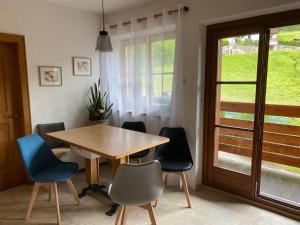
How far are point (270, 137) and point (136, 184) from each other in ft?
6.99

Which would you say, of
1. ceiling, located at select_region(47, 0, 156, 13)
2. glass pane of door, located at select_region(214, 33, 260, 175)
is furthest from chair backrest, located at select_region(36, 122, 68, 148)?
glass pane of door, located at select_region(214, 33, 260, 175)

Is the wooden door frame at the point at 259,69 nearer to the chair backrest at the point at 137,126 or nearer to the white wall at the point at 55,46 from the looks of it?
the chair backrest at the point at 137,126

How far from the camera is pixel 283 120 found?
2832 millimetres

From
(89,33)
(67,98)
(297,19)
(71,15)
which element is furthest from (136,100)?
(297,19)

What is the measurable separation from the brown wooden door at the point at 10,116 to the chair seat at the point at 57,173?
952 mm

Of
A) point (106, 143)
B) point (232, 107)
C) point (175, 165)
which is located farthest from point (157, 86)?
point (106, 143)

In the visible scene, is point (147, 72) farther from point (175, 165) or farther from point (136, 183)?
point (136, 183)

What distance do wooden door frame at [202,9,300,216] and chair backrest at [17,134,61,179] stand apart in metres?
1.95

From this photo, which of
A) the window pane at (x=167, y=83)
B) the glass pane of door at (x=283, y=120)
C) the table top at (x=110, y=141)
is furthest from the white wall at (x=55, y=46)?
the glass pane of door at (x=283, y=120)

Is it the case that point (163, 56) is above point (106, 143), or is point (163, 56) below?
above

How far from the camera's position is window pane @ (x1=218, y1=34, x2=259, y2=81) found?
2.58 m

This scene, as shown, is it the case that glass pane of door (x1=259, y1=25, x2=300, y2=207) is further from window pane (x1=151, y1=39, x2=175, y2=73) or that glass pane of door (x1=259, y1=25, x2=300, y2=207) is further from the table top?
the table top

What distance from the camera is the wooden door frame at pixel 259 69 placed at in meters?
2.32

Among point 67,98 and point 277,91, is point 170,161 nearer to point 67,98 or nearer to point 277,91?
point 277,91
